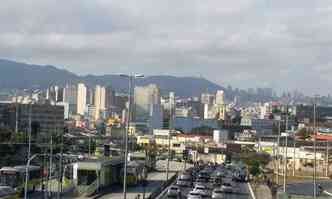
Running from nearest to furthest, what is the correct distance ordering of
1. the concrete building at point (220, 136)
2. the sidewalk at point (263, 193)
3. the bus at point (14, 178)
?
the bus at point (14, 178), the sidewalk at point (263, 193), the concrete building at point (220, 136)

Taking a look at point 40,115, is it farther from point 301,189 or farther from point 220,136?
point 301,189

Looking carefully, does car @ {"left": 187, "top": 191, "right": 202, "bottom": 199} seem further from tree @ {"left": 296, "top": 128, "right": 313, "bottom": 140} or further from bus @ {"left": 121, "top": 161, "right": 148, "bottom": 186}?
tree @ {"left": 296, "top": 128, "right": 313, "bottom": 140}

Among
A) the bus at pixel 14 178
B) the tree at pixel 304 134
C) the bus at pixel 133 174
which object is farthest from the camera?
the tree at pixel 304 134

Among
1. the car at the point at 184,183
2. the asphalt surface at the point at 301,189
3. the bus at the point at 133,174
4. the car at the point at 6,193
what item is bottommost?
the asphalt surface at the point at 301,189

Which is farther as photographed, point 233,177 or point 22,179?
point 233,177

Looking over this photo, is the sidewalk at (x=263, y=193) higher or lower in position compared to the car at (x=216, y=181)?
lower

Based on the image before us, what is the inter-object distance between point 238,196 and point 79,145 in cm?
7580

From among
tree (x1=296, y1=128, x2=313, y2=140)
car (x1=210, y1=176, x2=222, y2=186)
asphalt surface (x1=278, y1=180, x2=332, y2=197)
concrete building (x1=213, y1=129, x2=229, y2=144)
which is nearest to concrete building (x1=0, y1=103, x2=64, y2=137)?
concrete building (x1=213, y1=129, x2=229, y2=144)

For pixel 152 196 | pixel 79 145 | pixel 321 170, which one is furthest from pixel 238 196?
pixel 79 145

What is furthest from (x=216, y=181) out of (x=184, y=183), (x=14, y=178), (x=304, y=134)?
(x=304, y=134)

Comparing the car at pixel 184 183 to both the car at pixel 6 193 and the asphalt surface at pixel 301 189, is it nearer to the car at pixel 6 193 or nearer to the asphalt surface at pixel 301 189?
the asphalt surface at pixel 301 189

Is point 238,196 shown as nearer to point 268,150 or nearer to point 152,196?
→ point 152,196

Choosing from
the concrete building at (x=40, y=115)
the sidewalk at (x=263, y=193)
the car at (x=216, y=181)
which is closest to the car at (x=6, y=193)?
the sidewalk at (x=263, y=193)

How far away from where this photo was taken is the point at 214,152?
150 meters
